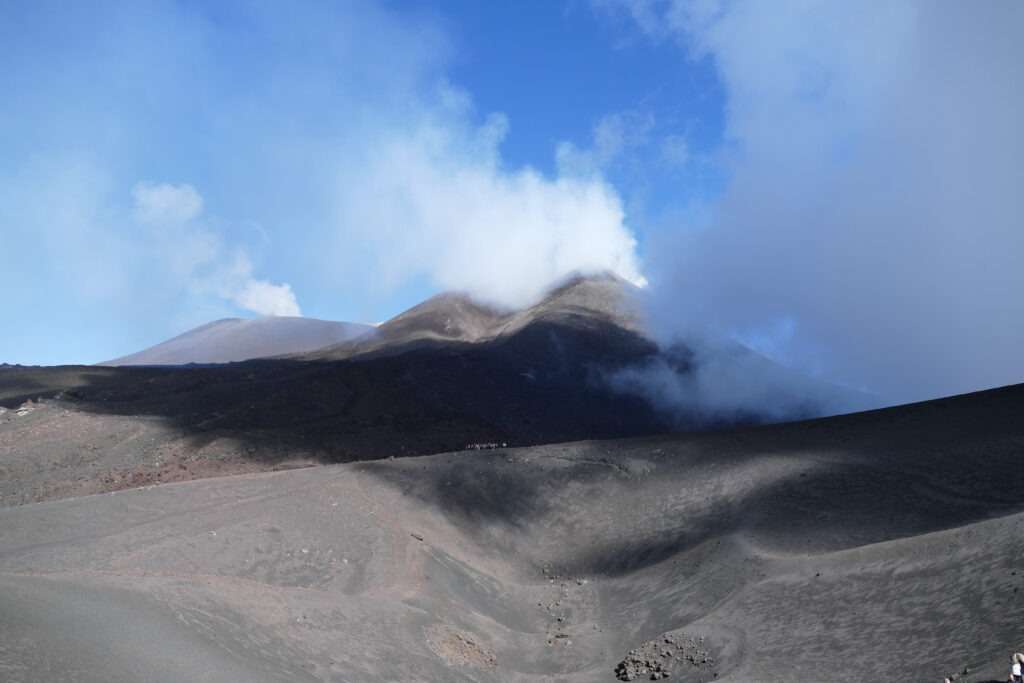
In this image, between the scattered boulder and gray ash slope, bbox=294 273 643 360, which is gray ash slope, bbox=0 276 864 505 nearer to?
gray ash slope, bbox=294 273 643 360

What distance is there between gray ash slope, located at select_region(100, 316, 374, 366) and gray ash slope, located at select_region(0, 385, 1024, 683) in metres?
58.8

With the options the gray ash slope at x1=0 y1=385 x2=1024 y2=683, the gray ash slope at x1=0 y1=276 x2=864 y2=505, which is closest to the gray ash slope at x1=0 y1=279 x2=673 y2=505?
the gray ash slope at x1=0 y1=276 x2=864 y2=505

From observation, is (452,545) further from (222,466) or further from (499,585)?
(222,466)

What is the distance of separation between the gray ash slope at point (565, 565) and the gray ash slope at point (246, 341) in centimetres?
5882

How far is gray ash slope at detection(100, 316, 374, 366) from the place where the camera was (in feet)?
271

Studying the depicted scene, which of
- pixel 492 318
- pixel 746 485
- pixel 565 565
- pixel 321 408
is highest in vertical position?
pixel 492 318

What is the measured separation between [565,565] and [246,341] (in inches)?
2950

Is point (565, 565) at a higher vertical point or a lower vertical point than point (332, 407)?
lower

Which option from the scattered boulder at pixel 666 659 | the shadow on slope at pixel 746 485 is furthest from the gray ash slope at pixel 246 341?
the scattered boulder at pixel 666 659

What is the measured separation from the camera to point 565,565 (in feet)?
68.6

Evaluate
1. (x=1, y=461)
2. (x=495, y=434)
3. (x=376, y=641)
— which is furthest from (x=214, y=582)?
(x=495, y=434)

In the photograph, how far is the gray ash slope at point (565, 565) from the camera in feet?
35.6

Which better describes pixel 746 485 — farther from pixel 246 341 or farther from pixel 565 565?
pixel 246 341

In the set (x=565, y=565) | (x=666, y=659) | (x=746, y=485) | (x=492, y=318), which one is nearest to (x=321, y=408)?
(x=565, y=565)
